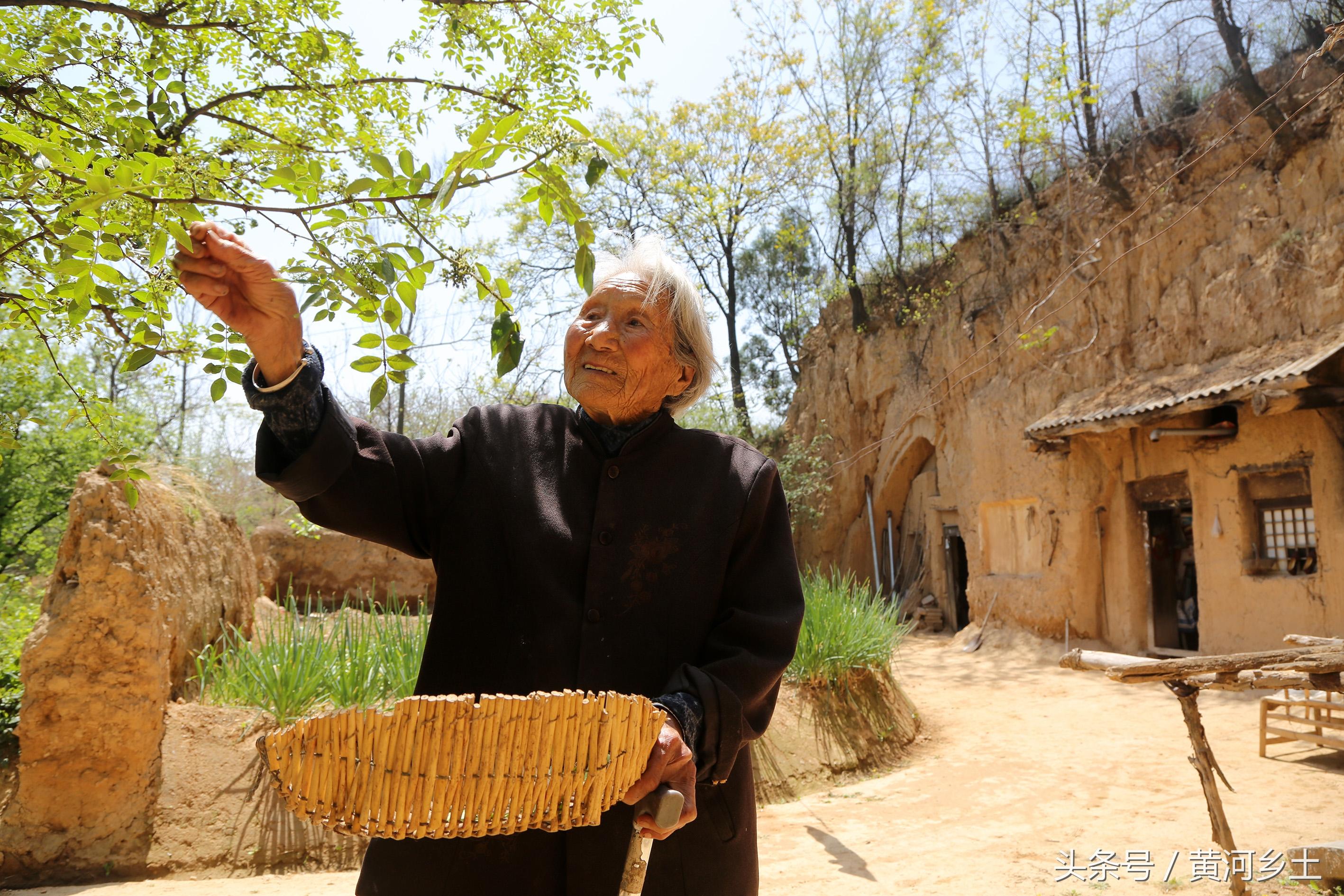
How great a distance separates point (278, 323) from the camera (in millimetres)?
1129

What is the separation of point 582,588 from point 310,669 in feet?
12.1

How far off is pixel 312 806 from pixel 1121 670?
371 cm

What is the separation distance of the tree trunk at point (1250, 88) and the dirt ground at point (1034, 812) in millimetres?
5639

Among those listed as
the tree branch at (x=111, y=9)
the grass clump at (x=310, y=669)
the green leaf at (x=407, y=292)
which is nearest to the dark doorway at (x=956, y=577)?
the grass clump at (x=310, y=669)

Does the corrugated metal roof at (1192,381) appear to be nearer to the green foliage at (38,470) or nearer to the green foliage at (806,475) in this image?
the green foliage at (806,475)

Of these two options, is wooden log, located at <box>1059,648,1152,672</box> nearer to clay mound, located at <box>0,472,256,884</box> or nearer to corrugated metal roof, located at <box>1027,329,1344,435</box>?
clay mound, located at <box>0,472,256,884</box>

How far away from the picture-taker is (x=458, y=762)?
952 mm

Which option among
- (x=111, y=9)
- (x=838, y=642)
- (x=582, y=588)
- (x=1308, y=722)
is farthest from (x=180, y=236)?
(x=1308, y=722)

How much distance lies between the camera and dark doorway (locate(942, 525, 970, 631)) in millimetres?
13961

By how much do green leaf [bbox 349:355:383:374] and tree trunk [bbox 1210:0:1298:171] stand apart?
10649 millimetres

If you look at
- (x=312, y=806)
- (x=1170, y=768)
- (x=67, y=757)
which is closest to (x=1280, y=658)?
(x=1170, y=768)

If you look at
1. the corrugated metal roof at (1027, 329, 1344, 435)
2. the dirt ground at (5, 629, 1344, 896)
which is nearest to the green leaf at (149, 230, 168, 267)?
the dirt ground at (5, 629, 1344, 896)

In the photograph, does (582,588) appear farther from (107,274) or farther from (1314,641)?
(1314,641)

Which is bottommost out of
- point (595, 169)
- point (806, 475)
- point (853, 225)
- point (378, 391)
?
point (378, 391)
